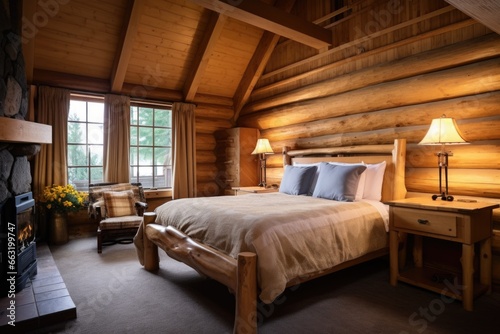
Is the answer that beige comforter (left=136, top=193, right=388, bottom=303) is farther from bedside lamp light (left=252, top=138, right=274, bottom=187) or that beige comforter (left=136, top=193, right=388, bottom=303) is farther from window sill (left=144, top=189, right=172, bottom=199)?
window sill (left=144, top=189, right=172, bottom=199)

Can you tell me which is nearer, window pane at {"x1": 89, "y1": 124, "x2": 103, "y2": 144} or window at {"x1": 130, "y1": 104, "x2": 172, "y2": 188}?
window pane at {"x1": 89, "y1": 124, "x2": 103, "y2": 144}

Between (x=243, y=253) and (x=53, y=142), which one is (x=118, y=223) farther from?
(x=243, y=253)

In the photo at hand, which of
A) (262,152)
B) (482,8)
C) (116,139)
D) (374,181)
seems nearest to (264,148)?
(262,152)

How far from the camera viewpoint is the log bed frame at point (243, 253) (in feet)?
6.46

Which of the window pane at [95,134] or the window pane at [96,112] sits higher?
the window pane at [96,112]

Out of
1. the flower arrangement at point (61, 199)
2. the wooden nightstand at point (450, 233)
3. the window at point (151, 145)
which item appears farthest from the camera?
the window at point (151, 145)

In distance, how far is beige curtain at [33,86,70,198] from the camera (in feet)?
14.5

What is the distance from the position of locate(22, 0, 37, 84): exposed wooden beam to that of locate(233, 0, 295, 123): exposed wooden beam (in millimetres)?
3274

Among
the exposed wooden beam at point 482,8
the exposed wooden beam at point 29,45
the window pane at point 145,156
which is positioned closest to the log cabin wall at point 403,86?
the exposed wooden beam at point 482,8

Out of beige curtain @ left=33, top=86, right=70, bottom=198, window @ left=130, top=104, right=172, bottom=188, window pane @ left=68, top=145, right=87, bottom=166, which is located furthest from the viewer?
window @ left=130, top=104, right=172, bottom=188

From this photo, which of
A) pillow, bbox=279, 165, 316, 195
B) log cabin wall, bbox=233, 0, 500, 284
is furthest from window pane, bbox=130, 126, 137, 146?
pillow, bbox=279, 165, 316, 195

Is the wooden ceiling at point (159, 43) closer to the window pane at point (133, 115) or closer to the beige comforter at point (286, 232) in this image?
the window pane at point (133, 115)

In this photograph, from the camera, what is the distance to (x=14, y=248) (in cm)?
252

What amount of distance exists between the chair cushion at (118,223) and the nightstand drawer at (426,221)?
3.17 m
